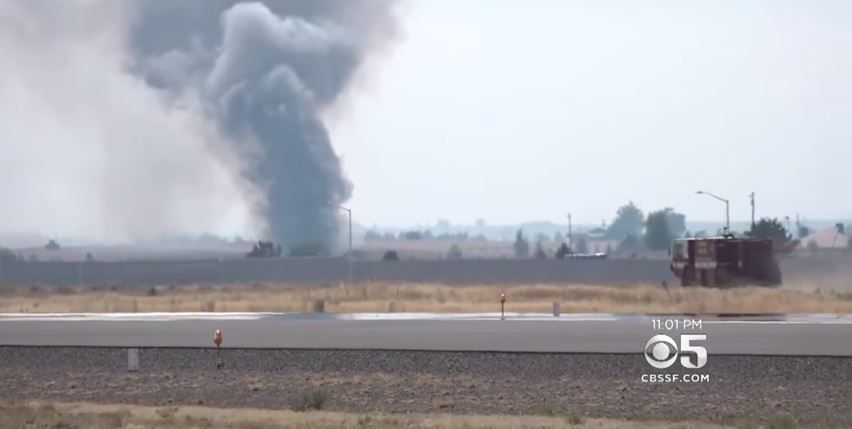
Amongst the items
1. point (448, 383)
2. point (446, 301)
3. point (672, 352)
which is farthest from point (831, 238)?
point (448, 383)

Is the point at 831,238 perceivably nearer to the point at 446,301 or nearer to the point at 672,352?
the point at 446,301

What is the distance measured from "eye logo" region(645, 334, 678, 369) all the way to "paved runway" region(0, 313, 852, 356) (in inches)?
17.9

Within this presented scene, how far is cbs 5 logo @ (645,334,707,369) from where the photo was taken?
30938 mm

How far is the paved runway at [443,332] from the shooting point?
35.6 metres

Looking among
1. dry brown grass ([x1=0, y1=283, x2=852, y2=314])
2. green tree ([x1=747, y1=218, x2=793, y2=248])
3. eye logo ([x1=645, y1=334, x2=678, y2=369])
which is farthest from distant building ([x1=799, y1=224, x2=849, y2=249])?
eye logo ([x1=645, y1=334, x2=678, y2=369])

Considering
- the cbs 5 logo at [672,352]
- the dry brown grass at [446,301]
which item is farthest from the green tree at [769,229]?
the cbs 5 logo at [672,352]

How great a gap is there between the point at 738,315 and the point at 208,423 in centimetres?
3029

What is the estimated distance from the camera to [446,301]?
207 ft

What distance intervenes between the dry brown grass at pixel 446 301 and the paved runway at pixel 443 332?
17.3 feet

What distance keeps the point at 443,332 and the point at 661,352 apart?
10204 mm

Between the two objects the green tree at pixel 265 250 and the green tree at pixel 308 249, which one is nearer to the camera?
the green tree at pixel 265 250

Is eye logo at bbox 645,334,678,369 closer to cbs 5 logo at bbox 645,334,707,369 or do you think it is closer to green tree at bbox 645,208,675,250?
cbs 5 logo at bbox 645,334,707,369

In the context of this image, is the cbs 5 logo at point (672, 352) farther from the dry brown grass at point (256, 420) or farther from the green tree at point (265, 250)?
the green tree at point (265, 250)

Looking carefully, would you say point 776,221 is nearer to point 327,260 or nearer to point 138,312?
point 327,260
